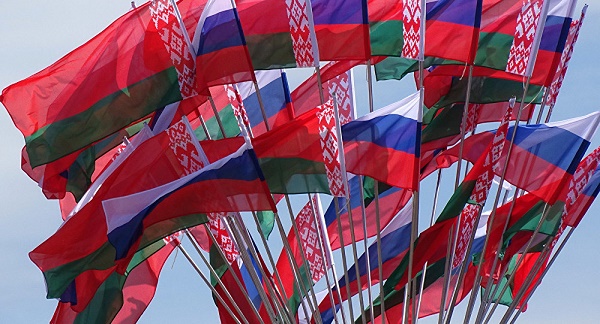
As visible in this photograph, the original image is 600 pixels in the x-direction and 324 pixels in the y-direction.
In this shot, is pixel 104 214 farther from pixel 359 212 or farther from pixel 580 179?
pixel 580 179

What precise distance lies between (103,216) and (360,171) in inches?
175

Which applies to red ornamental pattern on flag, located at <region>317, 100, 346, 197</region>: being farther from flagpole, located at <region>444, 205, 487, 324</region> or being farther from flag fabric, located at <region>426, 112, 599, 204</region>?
flag fabric, located at <region>426, 112, 599, 204</region>

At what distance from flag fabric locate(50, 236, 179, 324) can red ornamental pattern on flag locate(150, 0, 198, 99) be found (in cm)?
327

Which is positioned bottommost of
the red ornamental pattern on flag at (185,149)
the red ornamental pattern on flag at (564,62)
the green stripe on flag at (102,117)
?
the red ornamental pattern on flag at (185,149)

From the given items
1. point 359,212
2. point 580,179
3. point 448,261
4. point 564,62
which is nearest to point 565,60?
point 564,62

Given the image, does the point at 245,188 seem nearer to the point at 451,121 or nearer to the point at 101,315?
the point at 101,315

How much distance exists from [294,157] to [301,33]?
6.76 ft

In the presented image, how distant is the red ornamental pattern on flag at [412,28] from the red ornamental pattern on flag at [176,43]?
3.62 m

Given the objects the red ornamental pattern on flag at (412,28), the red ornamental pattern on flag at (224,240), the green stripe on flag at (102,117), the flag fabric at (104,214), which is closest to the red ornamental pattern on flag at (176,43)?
the green stripe on flag at (102,117)

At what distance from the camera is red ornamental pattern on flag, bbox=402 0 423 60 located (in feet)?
74.5

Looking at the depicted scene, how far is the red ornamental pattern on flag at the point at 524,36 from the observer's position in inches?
913

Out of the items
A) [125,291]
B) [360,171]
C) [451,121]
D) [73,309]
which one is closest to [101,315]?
[73,309]

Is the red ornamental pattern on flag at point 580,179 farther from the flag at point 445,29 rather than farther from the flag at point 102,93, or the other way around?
the flag at point 102,93

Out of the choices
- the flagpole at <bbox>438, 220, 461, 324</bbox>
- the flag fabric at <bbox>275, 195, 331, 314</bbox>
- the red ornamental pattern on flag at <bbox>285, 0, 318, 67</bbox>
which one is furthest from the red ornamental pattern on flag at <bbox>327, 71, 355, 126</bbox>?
the red ornamental pattern on flag at <bbox>285, 0, 318, 67</bbox>
